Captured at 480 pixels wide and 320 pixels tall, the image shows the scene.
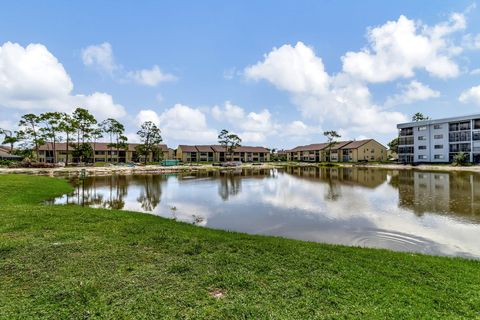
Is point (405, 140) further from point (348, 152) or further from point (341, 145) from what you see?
point (341, 145)

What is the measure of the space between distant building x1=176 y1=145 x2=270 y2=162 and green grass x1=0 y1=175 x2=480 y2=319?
104 meters

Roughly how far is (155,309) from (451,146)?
288ft

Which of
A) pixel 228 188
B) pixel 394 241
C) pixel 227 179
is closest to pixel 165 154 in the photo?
pixel 227 179

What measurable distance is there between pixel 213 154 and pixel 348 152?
2209 inches

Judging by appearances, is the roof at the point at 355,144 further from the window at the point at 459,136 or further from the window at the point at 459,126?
the window at the point at 459,136

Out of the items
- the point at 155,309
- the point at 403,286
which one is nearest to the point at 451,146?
the point at 403,286

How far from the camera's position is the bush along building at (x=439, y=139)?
215 ft

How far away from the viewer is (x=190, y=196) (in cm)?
2508

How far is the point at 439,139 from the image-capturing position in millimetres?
73062

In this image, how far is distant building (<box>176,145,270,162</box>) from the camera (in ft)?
370

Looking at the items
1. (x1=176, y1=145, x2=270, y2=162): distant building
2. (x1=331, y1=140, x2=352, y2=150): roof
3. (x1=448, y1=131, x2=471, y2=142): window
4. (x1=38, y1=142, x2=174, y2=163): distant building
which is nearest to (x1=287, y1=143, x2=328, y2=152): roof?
(x1=331, y1=140, x2=352, y2=150): roof

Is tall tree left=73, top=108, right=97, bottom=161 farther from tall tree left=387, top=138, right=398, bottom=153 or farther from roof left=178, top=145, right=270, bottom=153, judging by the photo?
tall tree left=387, top=138, right=398, bottom=153

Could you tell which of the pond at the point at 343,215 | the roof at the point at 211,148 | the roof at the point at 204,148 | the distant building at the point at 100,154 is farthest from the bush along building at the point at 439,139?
the distant building at the point at 100,154

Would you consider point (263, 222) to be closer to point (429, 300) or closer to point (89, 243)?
point (89, 243)
